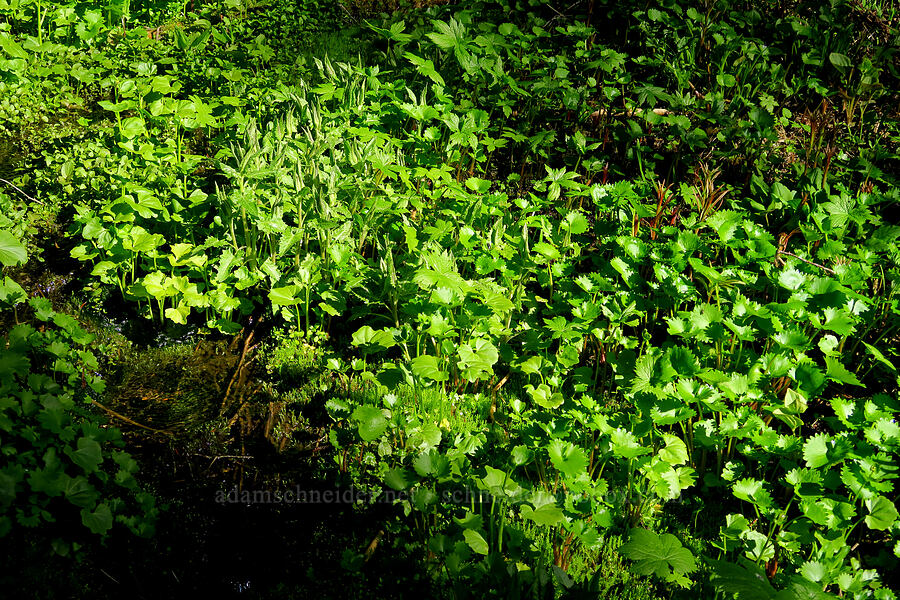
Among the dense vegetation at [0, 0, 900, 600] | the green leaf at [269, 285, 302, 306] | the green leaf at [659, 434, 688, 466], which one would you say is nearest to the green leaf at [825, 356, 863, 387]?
the dense vegetation at [0, 0, 900, 600]

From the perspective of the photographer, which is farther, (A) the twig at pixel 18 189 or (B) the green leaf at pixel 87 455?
(A) the twig at pixel 18 189

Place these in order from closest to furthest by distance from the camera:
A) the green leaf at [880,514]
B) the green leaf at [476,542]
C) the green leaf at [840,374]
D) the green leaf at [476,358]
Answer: the green leaf at [476,542] < the green leaf at [880,514] < the green leaf at [840,374] < the green leaf at [476,358]

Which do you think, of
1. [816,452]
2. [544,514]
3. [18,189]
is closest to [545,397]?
[544,514]

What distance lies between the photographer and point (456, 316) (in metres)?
2.78

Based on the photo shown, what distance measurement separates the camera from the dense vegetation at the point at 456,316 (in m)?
2.13

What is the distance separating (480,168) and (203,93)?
199 cm

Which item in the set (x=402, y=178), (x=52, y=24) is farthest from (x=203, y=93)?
(x=402, y=178)

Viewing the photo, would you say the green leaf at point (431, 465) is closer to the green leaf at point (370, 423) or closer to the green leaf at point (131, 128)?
the green leaf at point (370, 423)

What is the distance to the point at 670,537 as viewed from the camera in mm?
2010

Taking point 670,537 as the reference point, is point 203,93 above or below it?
above

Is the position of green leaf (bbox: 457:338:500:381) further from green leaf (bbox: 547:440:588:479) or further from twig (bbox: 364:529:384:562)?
twig (bbox: 364:529:384:562)

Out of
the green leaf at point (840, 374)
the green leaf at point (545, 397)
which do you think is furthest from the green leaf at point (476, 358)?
the green leaf at point (840, 374)

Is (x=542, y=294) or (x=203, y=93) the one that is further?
(x=203, y=93)

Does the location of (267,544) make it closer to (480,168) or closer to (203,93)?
(480,168)
